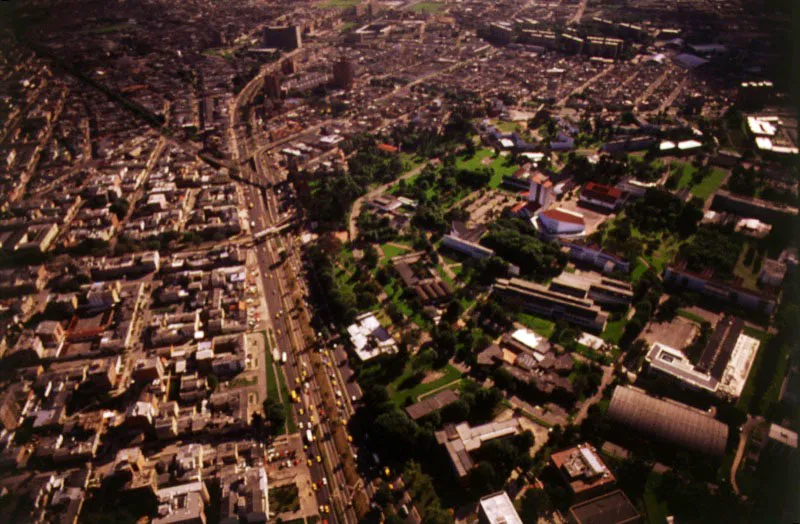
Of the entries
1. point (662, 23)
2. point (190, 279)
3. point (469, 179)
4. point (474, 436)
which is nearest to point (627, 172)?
point (469, 179)

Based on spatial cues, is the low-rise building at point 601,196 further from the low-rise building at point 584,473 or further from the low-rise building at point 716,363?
the low-rise building at point 584,473

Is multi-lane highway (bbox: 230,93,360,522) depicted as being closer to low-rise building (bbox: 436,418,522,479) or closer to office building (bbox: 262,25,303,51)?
low-rise building (bbox: 436,418,522,479)

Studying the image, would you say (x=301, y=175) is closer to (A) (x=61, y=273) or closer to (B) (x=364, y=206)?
(B) (x=364, y=206)

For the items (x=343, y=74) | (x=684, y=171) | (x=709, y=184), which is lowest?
(x=709, y=184)

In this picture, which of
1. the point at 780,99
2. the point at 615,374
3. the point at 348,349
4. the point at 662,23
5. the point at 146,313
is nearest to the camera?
the point at 615,374

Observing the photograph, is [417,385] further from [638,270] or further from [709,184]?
[709,184]

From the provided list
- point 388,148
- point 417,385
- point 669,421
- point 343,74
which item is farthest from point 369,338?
point 343,74
